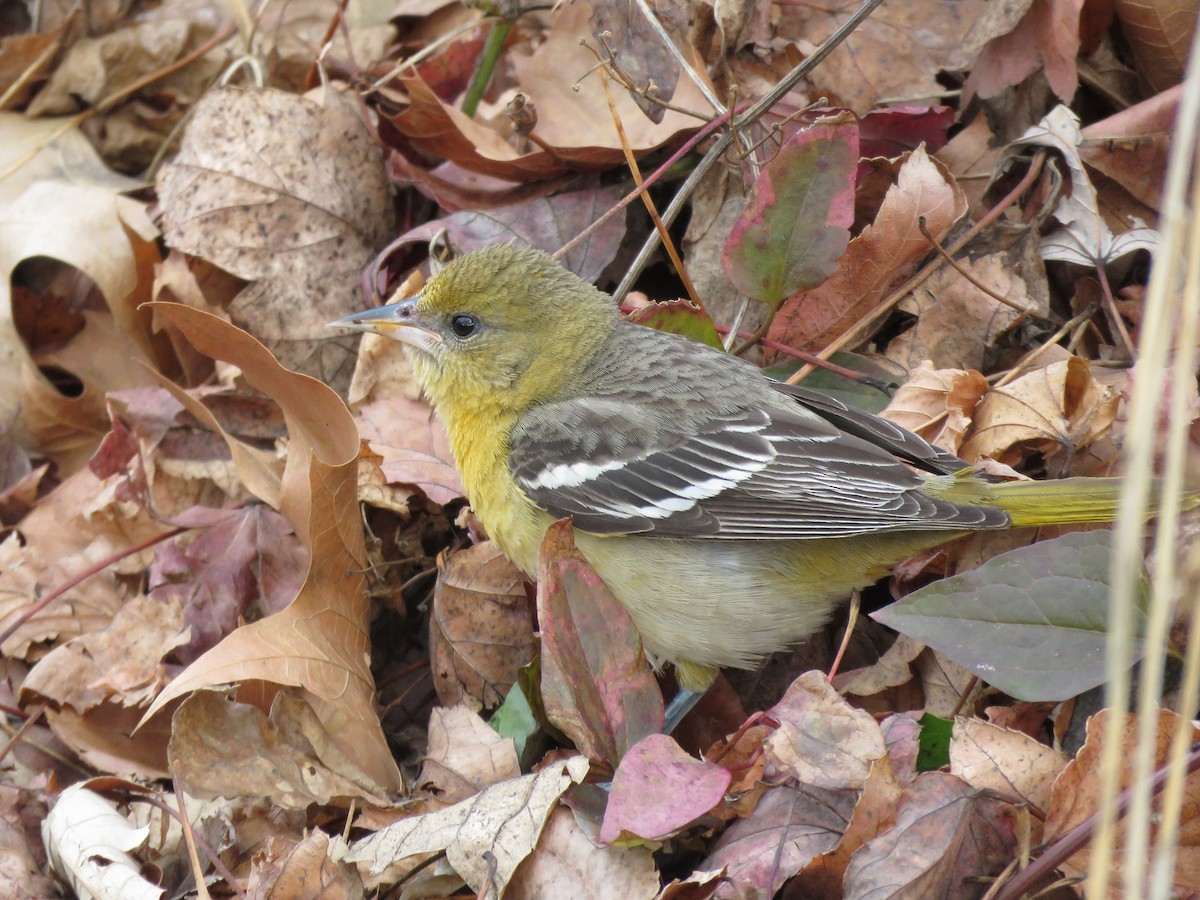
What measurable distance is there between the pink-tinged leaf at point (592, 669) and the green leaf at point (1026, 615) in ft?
2.54

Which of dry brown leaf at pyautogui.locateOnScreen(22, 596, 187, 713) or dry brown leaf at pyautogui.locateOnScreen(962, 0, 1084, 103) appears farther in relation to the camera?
dry brown leaf at pyautogui.locateOnScreen(962, 0, 1084, 103)

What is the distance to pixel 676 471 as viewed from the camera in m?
4.39

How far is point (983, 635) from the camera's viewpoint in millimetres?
3424

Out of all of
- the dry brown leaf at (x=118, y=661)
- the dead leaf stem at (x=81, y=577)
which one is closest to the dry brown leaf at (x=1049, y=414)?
the dry brown leaf at (x=118, y=661)

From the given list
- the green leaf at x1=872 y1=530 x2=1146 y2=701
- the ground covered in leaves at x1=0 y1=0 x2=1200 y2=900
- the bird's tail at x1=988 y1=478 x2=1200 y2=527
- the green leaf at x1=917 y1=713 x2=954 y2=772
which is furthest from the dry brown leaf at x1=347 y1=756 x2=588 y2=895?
the bird's tail at x1=988 y1=478 x2=1200 y2=527

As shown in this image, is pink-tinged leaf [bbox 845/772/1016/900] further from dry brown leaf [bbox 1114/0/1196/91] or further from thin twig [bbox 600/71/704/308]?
dry brown leaf [bbox 1114/0/1196/91]

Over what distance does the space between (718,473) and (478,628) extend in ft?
3.59

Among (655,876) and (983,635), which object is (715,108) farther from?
(655,876)

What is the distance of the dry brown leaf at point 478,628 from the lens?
14.9ft

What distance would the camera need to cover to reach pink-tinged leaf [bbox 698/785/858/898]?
3.34 m

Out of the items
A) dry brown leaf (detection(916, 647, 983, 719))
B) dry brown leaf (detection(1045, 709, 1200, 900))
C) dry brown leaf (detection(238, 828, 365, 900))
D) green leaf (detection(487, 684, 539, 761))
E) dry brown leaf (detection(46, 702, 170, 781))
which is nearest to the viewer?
dry brown leaf (detection(1045, 709, 1200, 900))

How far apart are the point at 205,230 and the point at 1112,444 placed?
4.12 meters

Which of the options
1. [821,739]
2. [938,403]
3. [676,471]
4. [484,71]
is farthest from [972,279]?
[484,71]

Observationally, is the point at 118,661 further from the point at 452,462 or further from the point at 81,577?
the point at 452,462
